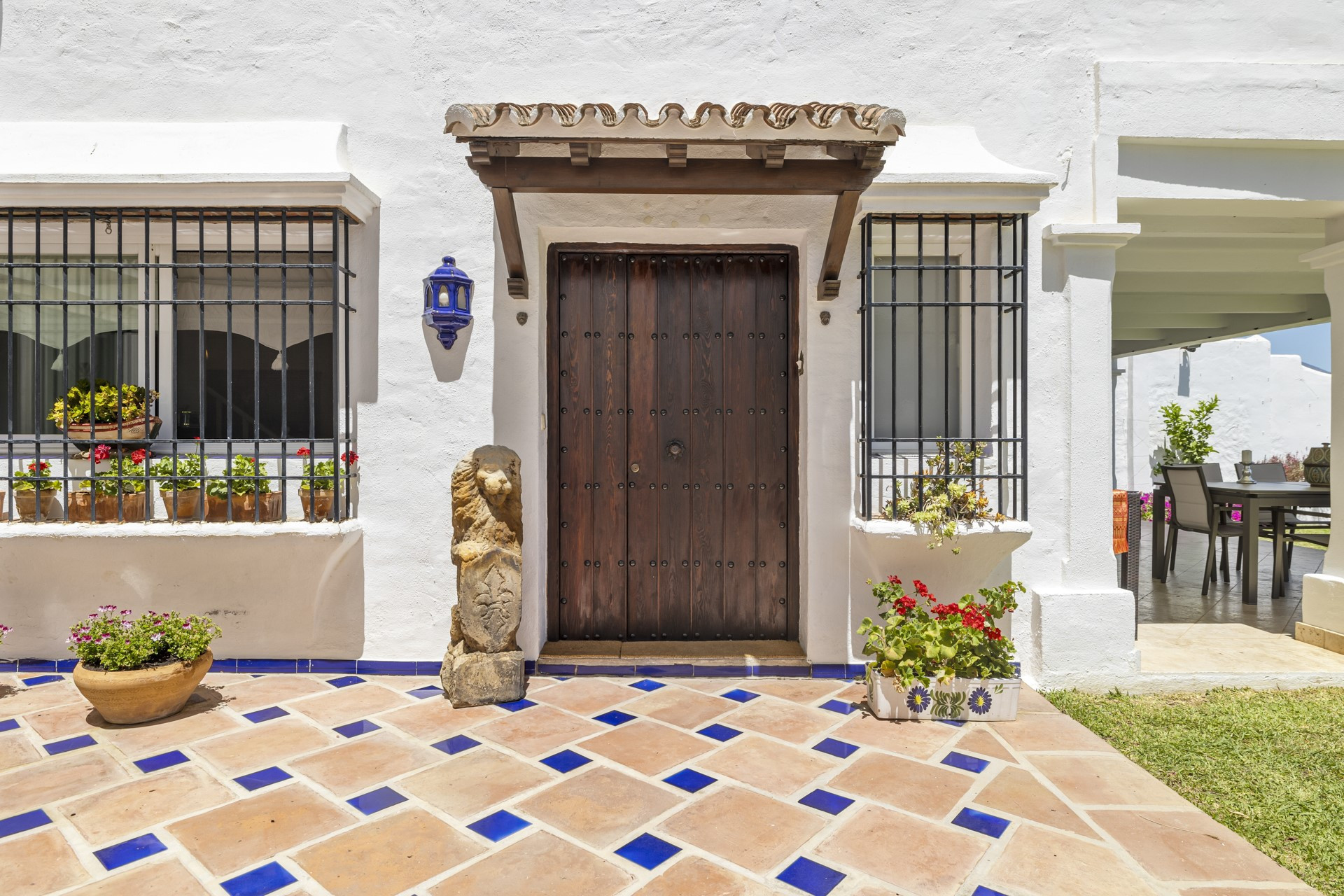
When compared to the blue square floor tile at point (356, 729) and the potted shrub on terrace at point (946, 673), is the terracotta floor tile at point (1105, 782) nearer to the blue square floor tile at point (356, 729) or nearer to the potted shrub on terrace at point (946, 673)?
the potted shrub on terrace at point (946, 673)

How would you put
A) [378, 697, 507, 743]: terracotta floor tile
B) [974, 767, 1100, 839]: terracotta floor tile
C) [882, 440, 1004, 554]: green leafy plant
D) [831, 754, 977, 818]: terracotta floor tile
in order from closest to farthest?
[974, 767, 1100, 839]: terracotta floor tile, [831, 754, 977, 818]: terracotta floor tile, [378, 697, 507, 743]: terracotta floor tile, [882, 440, 1004, 554]: green leafy plant

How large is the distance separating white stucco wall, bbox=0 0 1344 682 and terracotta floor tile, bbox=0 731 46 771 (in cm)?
99

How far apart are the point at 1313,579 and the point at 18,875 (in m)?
5.95

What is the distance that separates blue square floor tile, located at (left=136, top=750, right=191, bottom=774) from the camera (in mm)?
2598

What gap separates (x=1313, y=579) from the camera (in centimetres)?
415

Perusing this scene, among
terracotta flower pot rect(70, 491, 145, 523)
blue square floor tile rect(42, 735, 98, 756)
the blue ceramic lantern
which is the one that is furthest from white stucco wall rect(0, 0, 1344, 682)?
blue square floor tile rect(42, 735, 98, 756)

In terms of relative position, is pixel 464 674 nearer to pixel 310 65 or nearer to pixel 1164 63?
pixel 310 65

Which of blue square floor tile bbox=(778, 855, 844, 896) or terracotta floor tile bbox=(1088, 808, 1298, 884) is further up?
blue square floor tile bbox=(778, 855, 844, 896)

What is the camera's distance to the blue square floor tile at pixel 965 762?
2666mm

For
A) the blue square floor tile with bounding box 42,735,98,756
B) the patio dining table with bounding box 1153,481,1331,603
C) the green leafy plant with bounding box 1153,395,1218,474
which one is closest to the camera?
the blue square floor tile with bounding box 42,735,98,756

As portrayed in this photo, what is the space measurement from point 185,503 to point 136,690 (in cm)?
98

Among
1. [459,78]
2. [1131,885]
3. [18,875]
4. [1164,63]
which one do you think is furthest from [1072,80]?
[18,875]

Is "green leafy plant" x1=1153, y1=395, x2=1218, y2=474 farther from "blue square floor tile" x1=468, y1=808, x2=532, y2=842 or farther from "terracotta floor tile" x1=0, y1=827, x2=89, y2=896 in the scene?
"terracotta floor tile" x1=0, y1=827, x2=89, y2=896

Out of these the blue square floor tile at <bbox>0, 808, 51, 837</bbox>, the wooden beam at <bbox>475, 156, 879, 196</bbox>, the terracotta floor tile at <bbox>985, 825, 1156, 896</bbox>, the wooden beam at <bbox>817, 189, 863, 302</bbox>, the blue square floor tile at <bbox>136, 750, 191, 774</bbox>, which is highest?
the wooden beam at <bbox>475, 156, 879, 196</bbox>
